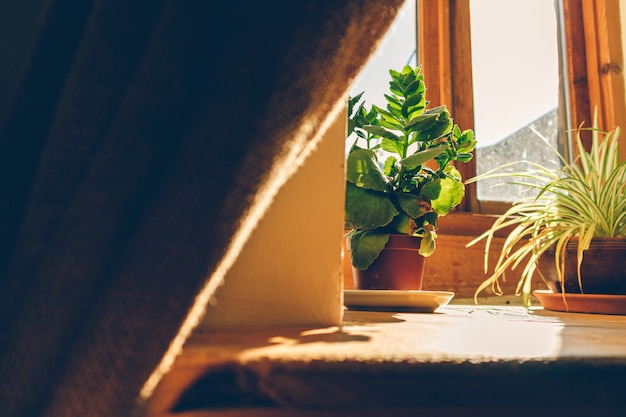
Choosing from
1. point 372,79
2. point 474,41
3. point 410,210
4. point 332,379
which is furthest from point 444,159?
point 474,41

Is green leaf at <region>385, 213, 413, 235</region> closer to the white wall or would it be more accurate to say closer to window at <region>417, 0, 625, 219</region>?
the white wall

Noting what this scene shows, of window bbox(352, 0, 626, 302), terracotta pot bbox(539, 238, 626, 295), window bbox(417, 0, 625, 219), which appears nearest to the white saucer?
terracotta pot bbox(539, 238, 626, 295)

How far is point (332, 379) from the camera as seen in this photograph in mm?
275

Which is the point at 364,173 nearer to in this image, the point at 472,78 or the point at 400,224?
the point at 400,224

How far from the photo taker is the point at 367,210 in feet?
2.71

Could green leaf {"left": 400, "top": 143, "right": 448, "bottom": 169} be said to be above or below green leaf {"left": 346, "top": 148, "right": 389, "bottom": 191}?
above

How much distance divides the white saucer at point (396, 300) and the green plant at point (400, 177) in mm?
79

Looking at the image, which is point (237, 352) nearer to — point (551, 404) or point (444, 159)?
point (551, 404)

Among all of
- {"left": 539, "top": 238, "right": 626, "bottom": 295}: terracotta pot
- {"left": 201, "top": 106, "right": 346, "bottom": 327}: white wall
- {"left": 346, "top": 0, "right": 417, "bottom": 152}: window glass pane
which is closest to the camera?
{"left": 201, "top": 106, "right": 346, "bottom": 327}: white wall

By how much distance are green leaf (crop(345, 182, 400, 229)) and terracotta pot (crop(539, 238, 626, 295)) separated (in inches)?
13.9

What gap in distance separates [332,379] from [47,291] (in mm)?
177

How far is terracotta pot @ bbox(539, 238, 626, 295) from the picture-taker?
85cm

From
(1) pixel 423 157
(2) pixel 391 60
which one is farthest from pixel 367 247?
(2) pixel 391 60

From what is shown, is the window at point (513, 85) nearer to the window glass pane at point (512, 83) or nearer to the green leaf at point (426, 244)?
the window glass pane at point (512, 83)
